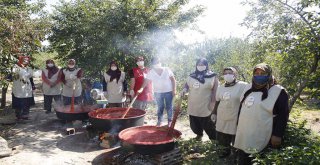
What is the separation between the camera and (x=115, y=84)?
750 centimetres

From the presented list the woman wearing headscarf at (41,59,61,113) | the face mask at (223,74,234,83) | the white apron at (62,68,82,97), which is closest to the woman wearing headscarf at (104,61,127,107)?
the white apron at (62,68,82,97)

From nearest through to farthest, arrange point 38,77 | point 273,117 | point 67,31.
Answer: point 273,117 → point 67,31 → point 38,77

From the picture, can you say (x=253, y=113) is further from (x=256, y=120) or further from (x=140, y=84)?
(x=140, y=84)

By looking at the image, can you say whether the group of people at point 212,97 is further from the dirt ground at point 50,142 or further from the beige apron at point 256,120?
the dirt ground at point 50,142

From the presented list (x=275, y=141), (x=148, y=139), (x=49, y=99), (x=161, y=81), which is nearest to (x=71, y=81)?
(x=49, y=99)

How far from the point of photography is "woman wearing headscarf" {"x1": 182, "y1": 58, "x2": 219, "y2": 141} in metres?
5.43

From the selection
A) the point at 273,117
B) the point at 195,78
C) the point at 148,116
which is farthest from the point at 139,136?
the point at 148,116

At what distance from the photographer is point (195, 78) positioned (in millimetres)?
5535

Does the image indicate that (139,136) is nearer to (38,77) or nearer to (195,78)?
(195,78)

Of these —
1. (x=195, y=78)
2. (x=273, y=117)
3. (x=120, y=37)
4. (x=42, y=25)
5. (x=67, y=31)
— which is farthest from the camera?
(x=67, y=31)

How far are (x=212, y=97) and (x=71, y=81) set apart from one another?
4688 mm

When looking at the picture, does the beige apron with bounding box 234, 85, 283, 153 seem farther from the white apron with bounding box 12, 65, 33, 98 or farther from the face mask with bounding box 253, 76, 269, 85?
the white apron with bounding box 12, 65, 33, 98

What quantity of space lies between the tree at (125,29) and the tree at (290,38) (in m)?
3.96

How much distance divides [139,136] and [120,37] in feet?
13.6
